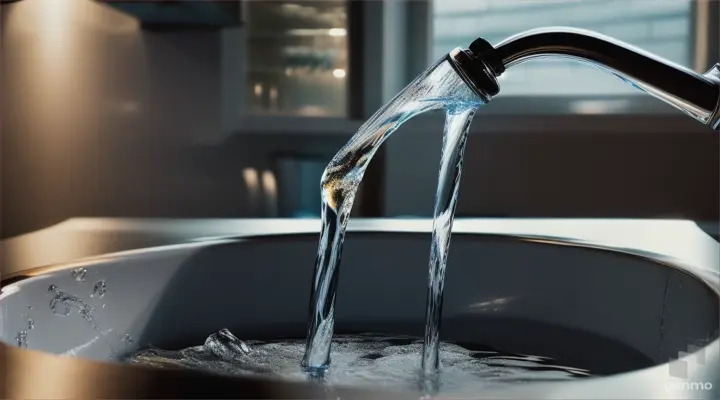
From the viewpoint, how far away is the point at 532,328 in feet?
2.35

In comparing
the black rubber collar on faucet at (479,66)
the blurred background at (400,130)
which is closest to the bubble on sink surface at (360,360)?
the black rubber collar on faucet at (479,66)

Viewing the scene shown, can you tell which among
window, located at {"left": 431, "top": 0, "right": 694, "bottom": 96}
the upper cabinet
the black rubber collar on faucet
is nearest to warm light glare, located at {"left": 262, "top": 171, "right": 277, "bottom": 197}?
the upper cabinet

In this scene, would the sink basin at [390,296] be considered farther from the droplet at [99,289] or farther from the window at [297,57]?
the window at [297,57]

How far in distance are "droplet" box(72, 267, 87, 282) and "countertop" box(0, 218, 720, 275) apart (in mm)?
21

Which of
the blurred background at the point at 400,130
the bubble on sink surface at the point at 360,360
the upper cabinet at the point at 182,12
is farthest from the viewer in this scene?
the blurred background at the point at 400,130

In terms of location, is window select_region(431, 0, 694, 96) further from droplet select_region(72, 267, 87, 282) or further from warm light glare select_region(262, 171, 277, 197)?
droplet select_region(72, 267, 87, 282)

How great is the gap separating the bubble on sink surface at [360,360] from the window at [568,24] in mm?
1963

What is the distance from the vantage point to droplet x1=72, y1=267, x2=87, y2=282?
0.62 metres

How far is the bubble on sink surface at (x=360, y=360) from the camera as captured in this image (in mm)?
539

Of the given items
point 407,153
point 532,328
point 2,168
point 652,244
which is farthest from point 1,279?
point 407,153

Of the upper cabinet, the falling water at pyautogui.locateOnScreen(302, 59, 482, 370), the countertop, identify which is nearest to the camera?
the falling water at pyautogui.locateOnScreen(302, 59, 482, 370)

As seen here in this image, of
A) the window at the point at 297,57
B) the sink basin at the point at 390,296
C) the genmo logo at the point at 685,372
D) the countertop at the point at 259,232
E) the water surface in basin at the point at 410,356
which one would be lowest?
the water surface in basin at the point at 410,356

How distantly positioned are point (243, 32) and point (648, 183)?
142 centimetres

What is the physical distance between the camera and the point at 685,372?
314 mm
